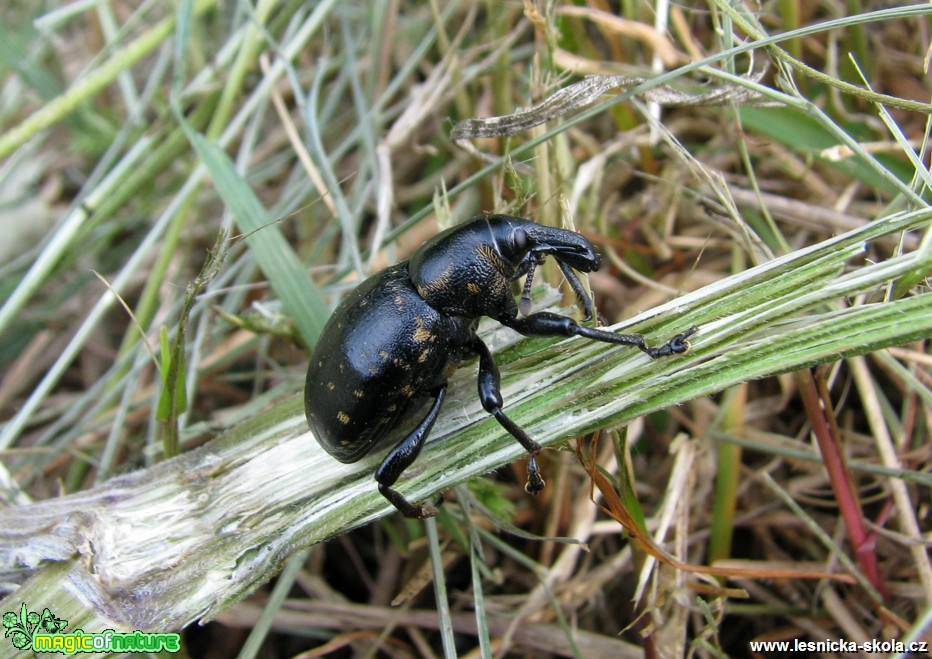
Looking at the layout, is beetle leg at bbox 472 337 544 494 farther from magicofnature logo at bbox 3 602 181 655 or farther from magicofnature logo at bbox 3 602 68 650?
magicofnature logo at bbox 3 602 68 650

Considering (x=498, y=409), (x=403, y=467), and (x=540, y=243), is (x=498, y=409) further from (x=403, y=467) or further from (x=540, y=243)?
(x=540, y=243)

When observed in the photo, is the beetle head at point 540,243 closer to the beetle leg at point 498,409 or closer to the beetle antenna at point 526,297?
the beetle antenna at point 526,297

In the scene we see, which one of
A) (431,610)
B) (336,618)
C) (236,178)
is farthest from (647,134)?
(336,618)

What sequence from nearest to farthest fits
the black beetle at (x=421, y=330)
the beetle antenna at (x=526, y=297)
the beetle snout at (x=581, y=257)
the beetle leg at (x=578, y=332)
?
the beetle leg at (x=578, y=332) < the black beetle at (x=421, y=330) < the beetle antenna at (x=526, y=297) < the beetle snout at (x=581, y=257)

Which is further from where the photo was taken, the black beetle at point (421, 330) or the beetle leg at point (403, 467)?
the black beetle at point (421, 330)

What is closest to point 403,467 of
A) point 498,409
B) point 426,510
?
point 426,510

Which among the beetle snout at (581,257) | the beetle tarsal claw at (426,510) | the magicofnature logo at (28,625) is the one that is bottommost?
the beetle tarsal claw at (426,510)

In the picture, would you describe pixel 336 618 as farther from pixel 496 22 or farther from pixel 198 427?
pixel 496 22

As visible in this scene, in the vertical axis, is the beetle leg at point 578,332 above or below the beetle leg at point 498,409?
above

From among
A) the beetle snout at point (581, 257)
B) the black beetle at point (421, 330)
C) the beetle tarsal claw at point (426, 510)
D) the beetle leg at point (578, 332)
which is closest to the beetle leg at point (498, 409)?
the black beetle at point (421, 330)
